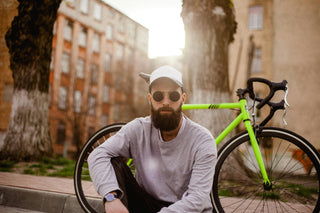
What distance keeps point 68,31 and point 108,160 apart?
30720 millimetres

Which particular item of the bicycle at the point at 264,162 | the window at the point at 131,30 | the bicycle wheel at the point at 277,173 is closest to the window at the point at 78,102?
the window at the point at 131,30

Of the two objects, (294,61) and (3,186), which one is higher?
(294,61)

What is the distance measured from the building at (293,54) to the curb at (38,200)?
1858 cm

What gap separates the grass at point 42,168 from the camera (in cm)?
616

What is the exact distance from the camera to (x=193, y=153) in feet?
7.75

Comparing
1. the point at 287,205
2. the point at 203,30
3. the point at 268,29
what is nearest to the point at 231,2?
the point at 203,30

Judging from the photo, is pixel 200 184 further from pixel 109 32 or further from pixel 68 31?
pixel 109 32

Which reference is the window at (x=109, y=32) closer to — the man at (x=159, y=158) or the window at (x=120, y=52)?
the window at (x=120, y=52)

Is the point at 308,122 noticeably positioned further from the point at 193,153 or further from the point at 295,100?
the point at 193,153

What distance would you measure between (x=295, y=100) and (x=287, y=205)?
2097 cm

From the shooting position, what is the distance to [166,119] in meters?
2.41

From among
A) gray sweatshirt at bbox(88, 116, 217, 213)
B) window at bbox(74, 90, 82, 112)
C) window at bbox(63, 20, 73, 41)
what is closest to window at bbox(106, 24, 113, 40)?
window at bbox(63, 20, 73, 41)

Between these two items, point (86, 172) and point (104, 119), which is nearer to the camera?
point (86, 172)

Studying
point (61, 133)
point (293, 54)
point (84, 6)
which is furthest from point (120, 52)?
point (293, 54)
